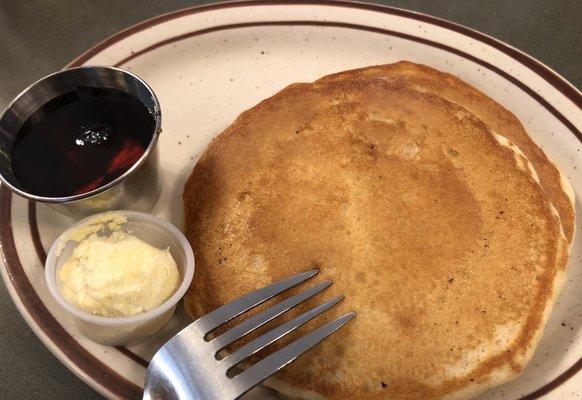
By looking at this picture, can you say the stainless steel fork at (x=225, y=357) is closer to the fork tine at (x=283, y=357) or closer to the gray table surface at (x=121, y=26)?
the fork tine at (x=283, y=357)

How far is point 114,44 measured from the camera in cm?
208

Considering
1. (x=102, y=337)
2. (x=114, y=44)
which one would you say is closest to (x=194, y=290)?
(x=102, y=337)

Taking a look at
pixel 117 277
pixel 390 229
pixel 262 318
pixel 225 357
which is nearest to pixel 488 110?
pixel 390 229

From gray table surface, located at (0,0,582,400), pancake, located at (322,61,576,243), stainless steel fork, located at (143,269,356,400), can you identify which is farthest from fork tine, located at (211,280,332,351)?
gray table surface, located at (0,0,582,400)

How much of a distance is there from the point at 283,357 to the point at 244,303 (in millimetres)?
180

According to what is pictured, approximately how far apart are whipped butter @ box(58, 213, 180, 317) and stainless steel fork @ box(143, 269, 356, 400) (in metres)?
0.14

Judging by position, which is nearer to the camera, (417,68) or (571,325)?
(571,325)

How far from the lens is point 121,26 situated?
8.53 ft

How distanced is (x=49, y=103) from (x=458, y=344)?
1.41 m

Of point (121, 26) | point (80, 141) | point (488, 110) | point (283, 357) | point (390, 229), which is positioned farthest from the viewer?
point (121, 26)

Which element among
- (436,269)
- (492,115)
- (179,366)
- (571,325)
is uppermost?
(492,115)

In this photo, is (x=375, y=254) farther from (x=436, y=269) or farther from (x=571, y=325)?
(x=571, y=325)

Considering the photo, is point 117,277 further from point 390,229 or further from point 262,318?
point 390,229

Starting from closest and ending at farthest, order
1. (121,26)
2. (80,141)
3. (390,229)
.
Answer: (390,229) < (80,141) < (121,26)
